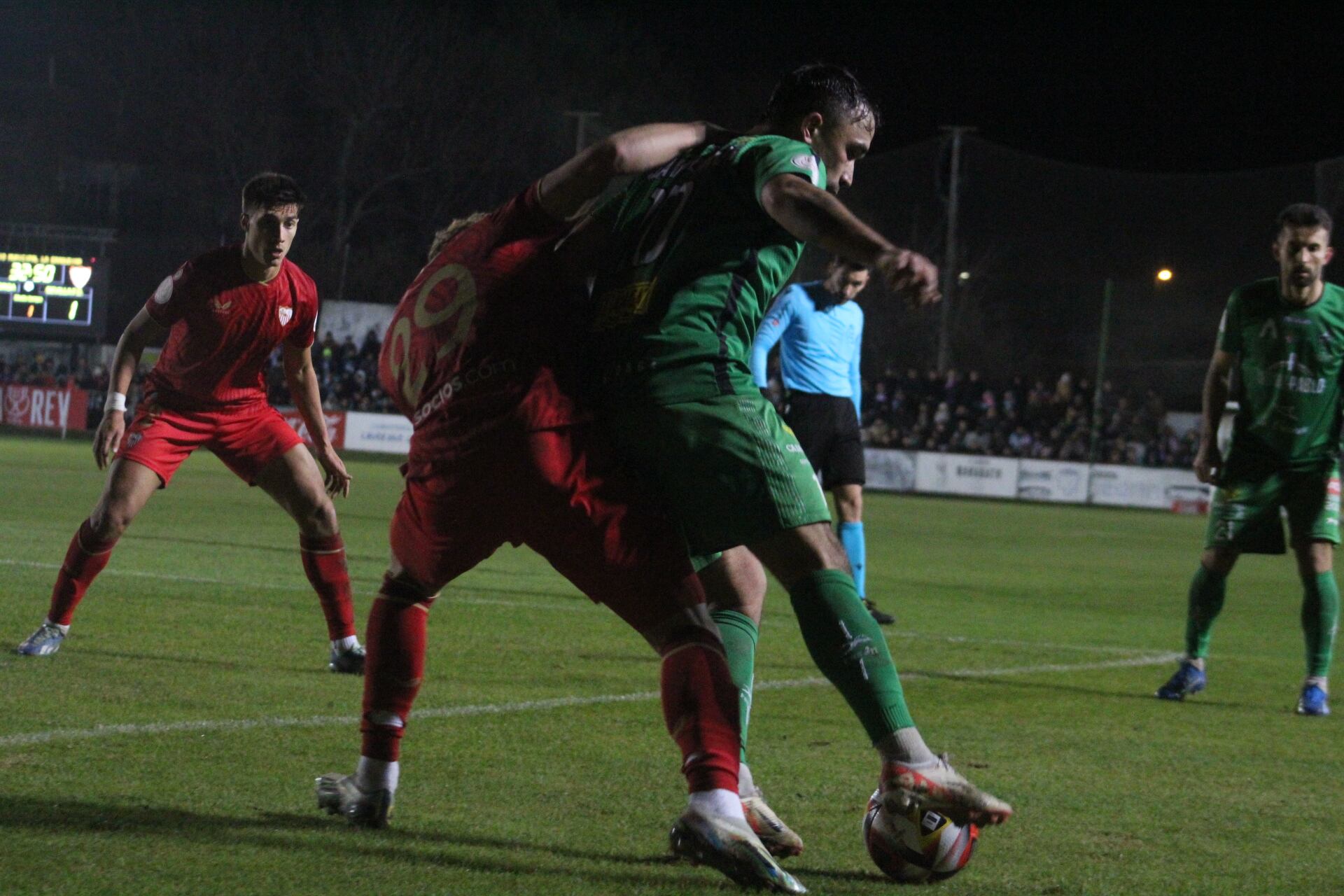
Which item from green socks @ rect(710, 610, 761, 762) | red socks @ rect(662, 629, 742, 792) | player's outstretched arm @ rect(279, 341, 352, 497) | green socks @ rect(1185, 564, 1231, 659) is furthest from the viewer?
green socks @ rect(1185, 564, 1231, 659)

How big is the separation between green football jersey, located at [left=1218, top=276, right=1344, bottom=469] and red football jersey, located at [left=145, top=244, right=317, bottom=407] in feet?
13.4

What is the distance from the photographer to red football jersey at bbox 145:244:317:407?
23.1 feet

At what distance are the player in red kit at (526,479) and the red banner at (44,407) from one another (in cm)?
3559

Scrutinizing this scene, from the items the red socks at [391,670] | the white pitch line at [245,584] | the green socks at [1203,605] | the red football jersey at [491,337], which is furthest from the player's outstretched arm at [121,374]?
the green socks at [1203,605]

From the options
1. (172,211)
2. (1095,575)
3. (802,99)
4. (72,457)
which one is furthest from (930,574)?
(172,211)

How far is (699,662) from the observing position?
365 cm

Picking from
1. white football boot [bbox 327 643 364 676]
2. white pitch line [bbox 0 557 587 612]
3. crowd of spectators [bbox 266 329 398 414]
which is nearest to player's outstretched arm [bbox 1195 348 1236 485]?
white pitch line [bbox 0 557 587 612]

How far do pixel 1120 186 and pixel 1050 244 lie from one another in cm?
215

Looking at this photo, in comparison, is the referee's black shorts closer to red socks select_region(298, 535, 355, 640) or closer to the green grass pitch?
the green grass pitch

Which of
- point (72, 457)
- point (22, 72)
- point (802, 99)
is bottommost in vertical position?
point (72, 457)

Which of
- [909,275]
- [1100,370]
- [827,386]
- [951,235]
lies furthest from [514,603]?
[951,235]

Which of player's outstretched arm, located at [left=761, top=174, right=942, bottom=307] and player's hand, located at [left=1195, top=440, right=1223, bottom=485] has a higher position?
player's outstretched arm, located at [left=761, top=174, right=942, bottom=307]

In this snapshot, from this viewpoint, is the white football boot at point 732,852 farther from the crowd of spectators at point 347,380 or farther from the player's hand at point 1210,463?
the crowd of spectators at point 347,380

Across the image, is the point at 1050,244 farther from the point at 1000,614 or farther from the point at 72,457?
the point at 1000,614
